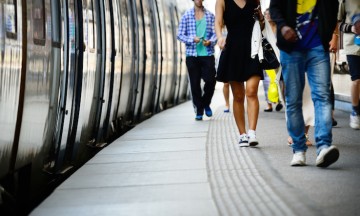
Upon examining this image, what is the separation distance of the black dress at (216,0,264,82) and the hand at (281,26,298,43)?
6.23 feet

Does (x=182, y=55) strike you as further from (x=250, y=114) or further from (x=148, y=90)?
(x=250, y=114)

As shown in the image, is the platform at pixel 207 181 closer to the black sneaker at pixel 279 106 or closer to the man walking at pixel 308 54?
the man walking at pixel 308 54

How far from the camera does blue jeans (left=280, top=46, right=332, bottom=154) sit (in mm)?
6598

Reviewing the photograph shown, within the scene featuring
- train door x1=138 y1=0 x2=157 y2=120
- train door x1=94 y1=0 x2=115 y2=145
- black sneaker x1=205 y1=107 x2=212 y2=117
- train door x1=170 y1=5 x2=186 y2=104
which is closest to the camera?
train door x1=94 y1=0 x2=115 y2=145

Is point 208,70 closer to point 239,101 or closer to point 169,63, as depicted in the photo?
point 239,101

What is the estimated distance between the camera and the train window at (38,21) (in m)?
6.10

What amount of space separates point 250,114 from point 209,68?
440cm

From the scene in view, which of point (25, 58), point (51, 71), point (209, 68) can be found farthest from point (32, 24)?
point (209, 68)

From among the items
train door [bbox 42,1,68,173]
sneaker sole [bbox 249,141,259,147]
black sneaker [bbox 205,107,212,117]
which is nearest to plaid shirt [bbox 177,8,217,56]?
black sneaker [bbox 205,107,212,117]

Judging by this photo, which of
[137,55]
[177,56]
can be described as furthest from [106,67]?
[177,56]

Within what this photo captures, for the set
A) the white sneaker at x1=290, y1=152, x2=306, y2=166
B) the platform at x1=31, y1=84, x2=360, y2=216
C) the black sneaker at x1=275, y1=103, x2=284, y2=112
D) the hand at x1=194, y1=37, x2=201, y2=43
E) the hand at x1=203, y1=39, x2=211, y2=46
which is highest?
the hand at x1=194, y1=37, x2=201, y2=43

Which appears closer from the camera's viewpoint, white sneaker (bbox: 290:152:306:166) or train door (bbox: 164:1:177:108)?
white sneaker (bbox: 290:152:306:166)

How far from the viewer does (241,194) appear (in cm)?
563

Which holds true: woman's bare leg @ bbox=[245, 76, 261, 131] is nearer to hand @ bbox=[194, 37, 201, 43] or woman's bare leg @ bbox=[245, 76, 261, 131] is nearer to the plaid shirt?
hand @ bbox=[194, 37, 201, 43]
